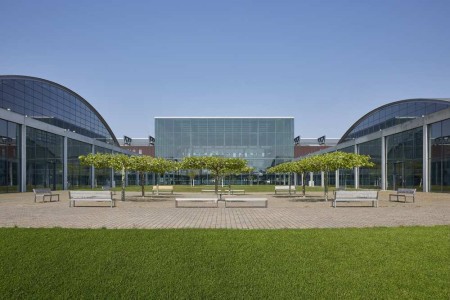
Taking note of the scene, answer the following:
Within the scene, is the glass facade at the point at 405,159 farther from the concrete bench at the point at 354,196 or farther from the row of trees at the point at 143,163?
the concrete bench at the point at 354,196

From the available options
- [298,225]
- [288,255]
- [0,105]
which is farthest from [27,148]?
[288,255]

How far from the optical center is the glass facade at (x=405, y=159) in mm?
36781

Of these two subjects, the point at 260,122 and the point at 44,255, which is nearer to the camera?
the point at 44,255

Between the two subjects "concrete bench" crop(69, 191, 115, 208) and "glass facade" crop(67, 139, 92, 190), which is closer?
"concrete bench" crop(69, 191, 115, 208)

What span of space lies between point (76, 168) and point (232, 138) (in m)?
31.0

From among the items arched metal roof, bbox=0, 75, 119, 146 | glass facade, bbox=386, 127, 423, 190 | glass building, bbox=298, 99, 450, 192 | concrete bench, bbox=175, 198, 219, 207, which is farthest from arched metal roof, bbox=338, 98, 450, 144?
arched metal roof, bbox=0, 75, 119, 146

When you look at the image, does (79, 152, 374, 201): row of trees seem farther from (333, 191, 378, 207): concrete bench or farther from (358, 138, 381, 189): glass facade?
(358, 138, 381, 189): glass facade

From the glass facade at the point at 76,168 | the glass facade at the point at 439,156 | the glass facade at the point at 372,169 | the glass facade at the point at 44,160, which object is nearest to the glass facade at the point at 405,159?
the glass facade at the point at 439,156

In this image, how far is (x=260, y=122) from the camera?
72312 mm

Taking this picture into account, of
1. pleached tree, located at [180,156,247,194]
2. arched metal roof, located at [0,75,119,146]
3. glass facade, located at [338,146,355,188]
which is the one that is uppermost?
arched metal roof, located at [0,75,119,146]

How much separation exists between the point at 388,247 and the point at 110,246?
5799mm

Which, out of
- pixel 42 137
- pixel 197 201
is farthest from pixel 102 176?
pixel 197 201

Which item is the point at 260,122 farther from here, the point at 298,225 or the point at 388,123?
the point at 298,225

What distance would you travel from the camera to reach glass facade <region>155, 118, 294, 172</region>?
7175 cm
